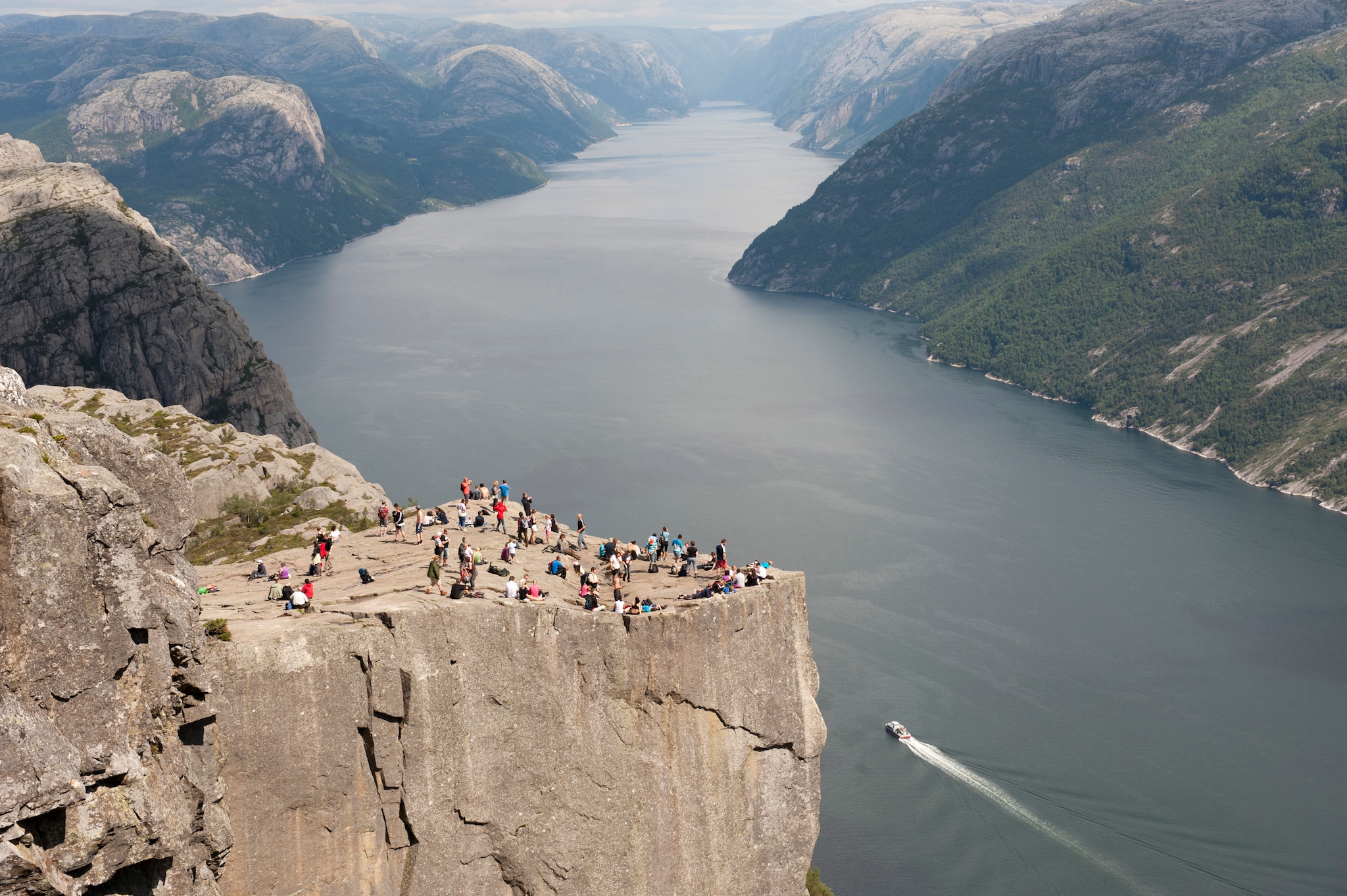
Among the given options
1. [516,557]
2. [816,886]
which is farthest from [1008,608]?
[516,557]

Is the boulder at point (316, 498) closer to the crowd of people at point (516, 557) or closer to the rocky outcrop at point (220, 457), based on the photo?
the rocky outcrop at point (220, 457)

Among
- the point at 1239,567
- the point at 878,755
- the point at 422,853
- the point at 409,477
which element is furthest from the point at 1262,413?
the point at 422,853

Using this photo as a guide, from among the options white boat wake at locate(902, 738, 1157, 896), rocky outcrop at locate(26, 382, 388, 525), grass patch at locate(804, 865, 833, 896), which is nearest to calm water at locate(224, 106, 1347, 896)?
white boat wake at locate(902, 738, 1157, 896)

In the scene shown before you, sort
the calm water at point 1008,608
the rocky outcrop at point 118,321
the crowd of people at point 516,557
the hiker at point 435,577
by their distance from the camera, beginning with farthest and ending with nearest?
the rocky outcrop at point 118,321 → the calm water at point 1008,608 → the crowd of people at point 516,557 → the hiker at point 435,577

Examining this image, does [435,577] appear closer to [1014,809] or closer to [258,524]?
[258,524]

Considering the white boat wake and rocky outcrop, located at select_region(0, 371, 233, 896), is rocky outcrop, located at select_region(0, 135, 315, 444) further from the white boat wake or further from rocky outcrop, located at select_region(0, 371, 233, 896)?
rocky outcrop, located at select_region(0, 371, 233, 896)

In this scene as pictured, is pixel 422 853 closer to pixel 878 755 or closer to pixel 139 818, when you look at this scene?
pixel 139 818

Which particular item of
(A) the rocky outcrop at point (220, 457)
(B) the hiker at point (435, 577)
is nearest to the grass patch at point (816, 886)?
(A) the rocky outcrop at point (220, 457)
